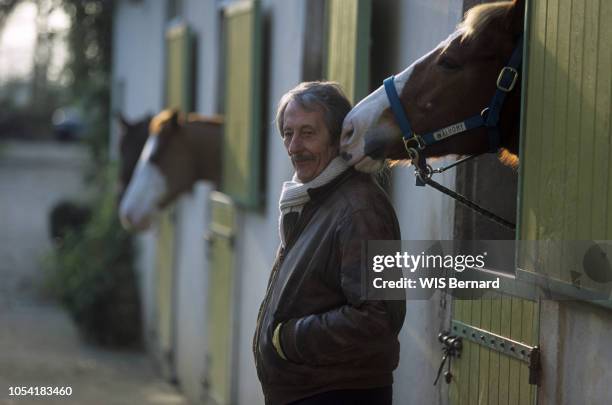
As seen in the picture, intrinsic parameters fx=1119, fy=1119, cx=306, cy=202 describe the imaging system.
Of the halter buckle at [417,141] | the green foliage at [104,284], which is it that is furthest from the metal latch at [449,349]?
the green foliage at [104,284]

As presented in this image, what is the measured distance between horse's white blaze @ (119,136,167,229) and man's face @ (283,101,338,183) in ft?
13.7

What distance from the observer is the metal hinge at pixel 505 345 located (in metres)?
2.78

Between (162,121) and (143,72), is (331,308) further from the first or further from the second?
(143,72)

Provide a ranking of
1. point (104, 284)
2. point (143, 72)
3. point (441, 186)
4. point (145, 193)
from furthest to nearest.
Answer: point (143, 72)
point (104, 284)
point (145, 193)
point (441, 186)

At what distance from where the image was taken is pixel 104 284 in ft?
33.2

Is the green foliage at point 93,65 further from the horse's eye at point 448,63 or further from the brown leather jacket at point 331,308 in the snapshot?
the brown leather jacket at point 331,308

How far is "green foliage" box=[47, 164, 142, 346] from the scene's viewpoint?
32.6ft

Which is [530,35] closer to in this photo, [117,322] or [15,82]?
[117,322]

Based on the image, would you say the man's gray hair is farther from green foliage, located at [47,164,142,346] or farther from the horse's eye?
green foliage, located at [47,164,142,346]

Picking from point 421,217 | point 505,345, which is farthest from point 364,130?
point 421,217

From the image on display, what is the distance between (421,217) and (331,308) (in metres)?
1.07

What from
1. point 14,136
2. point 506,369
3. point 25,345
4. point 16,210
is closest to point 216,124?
point 25,345

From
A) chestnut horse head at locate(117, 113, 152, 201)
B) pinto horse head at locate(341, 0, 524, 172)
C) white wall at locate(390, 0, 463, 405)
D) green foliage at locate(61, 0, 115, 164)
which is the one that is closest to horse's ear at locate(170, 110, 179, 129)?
chestnut horse head at locate(117, 113, 152, 201)

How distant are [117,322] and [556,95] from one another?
26.2ft
